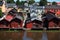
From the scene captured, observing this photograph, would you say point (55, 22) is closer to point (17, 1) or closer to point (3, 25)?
point (3, 25)

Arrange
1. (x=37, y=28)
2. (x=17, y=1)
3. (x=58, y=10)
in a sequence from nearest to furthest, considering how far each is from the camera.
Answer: (x=37, y=28) < (x=58, y=10) < (x=17, y=1)

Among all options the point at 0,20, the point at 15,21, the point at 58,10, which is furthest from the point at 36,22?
the point at 58,10

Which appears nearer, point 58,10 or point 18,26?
point 18,26

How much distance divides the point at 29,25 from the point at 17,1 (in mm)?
17794

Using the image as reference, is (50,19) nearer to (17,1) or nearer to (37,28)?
(37,28)

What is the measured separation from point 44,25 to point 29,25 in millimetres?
882

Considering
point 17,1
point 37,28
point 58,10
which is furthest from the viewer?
point 17,1

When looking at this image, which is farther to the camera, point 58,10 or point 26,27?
point 58,10

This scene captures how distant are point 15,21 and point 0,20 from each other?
840 millimetres

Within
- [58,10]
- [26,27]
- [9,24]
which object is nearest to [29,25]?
[26,27]

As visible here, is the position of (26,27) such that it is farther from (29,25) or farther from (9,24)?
(9,24)

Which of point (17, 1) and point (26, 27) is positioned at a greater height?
point (17, 1)

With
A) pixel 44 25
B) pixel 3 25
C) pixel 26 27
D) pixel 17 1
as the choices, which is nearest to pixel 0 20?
pixel 3 25

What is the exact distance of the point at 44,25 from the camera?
12.7m
